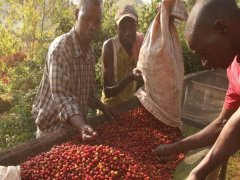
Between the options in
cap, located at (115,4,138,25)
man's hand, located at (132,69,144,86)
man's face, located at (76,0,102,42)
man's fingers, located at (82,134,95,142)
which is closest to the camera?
man's fingers, located at (82,134,95,142)

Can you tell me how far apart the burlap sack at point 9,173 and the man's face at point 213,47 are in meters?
1.50

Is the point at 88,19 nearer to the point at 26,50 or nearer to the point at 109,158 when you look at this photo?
the point at 109,158

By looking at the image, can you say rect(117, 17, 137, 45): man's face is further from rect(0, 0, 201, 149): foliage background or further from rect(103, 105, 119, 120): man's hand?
rect(0, 0, 201, 149): foliage background

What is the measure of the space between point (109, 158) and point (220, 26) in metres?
1.37

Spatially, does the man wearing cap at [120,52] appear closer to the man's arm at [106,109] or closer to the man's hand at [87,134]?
the man's arm at [106,109]

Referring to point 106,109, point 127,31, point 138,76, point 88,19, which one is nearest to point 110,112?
point 106,109

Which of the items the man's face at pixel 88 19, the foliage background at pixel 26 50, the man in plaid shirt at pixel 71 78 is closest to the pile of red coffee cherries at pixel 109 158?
the man in plaid shirt at pixel 71 78

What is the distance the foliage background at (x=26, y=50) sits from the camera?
705 centimetres

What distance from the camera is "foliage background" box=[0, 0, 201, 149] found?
23.1 ft

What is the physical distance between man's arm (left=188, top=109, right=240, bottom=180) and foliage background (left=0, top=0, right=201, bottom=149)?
5.00 m

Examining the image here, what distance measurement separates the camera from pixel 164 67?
3.64 m

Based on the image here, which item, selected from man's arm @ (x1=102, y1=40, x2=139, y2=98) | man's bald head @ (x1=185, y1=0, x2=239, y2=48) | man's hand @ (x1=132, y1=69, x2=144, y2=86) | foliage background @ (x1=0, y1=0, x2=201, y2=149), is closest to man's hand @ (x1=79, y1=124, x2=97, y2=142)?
man's hand @ (x1=132, y1=69, x2=144, y2=86)

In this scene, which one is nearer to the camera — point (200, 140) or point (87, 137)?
point (200, 140)

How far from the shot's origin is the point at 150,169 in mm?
2881
